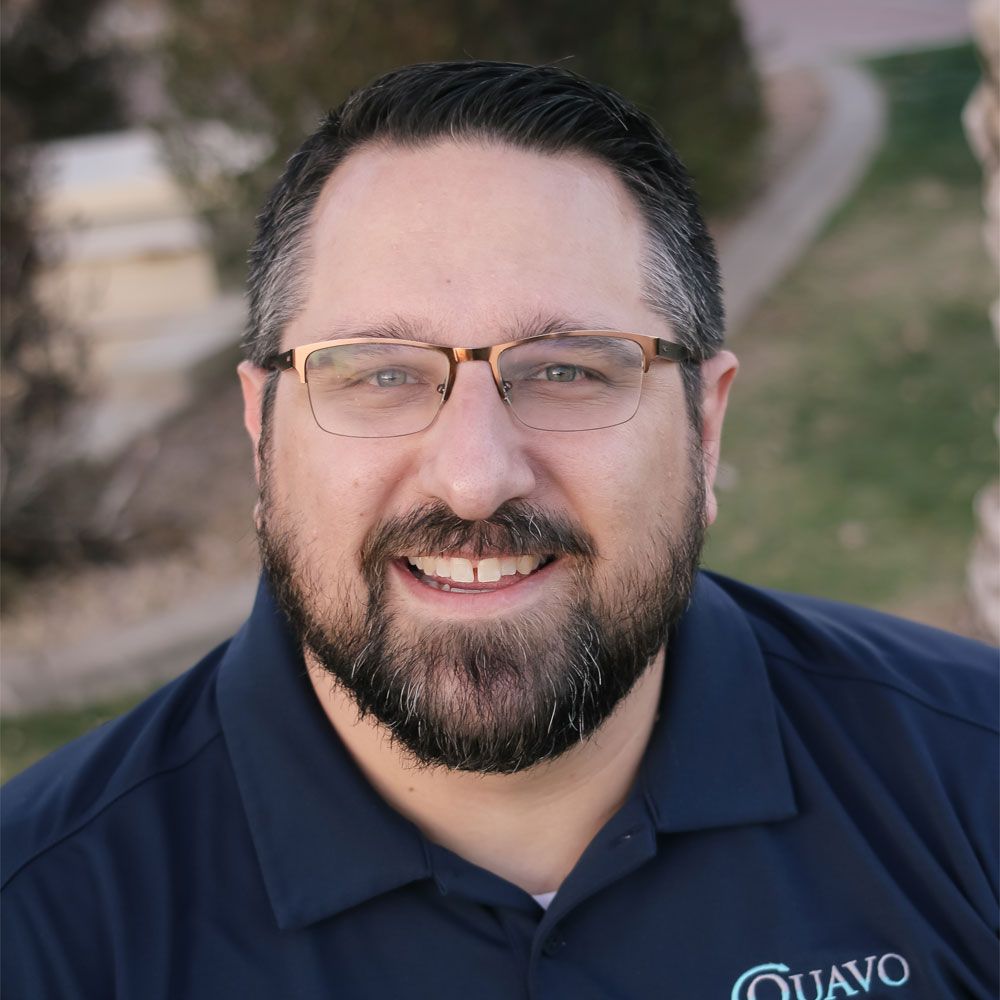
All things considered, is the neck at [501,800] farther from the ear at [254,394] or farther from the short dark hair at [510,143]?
the short dark hair at [510,143]

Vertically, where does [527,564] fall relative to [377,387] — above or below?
below

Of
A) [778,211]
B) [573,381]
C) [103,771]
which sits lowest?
[103,771]

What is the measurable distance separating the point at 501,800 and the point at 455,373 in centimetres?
73

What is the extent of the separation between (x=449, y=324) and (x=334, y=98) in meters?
4.63

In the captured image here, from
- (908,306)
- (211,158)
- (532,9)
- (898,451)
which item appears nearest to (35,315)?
(211,158)

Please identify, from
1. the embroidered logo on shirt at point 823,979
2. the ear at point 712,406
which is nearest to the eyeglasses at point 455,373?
the ear at point 712,406

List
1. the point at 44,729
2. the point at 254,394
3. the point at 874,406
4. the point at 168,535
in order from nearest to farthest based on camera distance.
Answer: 1. the point at 254,394
2. the point at 44,729
3. the point at 168,535
4. the point at 874,406

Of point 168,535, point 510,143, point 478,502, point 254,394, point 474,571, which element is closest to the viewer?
point 478,502

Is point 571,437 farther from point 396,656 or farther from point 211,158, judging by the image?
Answer: point 211,158

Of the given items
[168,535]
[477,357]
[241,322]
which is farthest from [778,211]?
[477,357]

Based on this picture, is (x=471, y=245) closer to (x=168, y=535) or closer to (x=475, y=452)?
(x=475, y=452)

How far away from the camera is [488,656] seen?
6.47 feet

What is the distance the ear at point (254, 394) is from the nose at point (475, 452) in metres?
0.44

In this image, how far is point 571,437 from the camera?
203 cm
